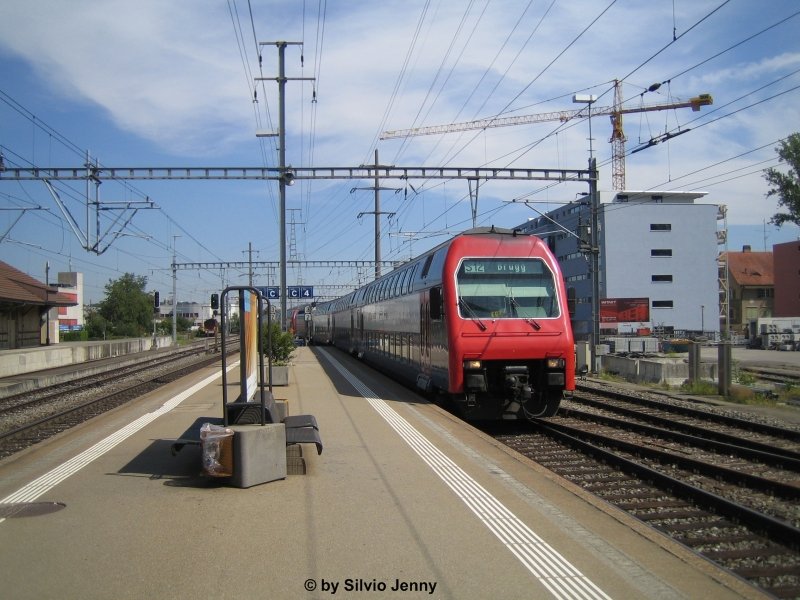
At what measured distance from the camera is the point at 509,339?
11500 millimetres

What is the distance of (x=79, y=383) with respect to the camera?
23.3 m

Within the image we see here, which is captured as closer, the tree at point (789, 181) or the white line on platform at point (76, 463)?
the white line on platform at point (76, 463)

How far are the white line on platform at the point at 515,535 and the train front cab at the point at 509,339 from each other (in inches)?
117

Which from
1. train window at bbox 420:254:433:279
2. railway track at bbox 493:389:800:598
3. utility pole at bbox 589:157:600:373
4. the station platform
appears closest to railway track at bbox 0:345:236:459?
the station platform

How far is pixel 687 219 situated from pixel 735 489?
61703 mm

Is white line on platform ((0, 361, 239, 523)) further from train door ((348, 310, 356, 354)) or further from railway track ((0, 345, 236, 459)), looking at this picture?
train door ((348, 310, 356, 354))

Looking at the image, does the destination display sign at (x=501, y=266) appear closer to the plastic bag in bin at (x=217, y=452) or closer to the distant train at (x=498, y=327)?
the distant train at (x=498, y=327)

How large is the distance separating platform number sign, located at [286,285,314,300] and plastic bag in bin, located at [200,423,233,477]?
51669mm

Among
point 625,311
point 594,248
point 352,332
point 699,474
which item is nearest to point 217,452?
point 699,474

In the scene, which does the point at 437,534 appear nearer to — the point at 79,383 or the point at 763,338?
the point at 79,383

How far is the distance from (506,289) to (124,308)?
5889cm

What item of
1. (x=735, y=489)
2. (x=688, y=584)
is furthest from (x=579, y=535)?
(x=735, y=489)

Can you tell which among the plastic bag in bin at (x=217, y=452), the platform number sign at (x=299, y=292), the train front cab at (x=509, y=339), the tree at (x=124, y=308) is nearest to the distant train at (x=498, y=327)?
the train front cab at (x=509, y=339)

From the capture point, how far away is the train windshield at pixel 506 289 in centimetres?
1184
